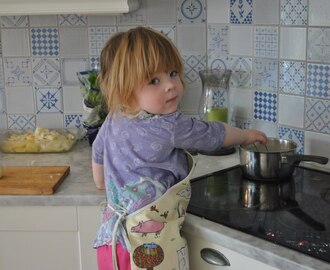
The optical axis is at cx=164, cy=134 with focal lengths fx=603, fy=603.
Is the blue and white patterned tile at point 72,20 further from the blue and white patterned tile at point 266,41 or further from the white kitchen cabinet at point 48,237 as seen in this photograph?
the white kitchen cabinet at point 48,237

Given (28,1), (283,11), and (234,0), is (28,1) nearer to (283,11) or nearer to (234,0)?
(234,0)

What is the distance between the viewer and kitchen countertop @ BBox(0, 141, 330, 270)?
1.22 m

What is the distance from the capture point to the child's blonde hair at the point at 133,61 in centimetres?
138

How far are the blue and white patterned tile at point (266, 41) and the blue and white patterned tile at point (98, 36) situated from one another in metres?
0.51

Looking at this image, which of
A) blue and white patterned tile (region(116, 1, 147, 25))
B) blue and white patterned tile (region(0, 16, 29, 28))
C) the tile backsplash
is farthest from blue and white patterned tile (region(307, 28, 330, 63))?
blue and white patterned tile (region(0, 16, 29, 28))

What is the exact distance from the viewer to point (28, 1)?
187 cm

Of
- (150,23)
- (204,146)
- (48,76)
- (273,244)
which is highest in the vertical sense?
(150,23)

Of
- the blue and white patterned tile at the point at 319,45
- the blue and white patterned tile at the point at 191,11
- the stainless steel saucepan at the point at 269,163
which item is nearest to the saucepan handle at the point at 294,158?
the stainless steel saucepan at the point at 269,163

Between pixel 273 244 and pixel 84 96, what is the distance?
101 cm

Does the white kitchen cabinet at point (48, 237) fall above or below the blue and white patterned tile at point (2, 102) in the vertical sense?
below

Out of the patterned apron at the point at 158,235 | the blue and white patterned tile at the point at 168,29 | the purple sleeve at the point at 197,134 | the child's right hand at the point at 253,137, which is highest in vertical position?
the blue and white patterned tile at the point at 168,29

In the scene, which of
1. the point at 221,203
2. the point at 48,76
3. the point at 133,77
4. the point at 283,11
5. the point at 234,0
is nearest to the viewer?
the point at 133,77

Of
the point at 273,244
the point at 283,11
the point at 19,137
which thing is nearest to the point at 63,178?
the point at 19,137

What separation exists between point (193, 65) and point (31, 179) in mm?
730
